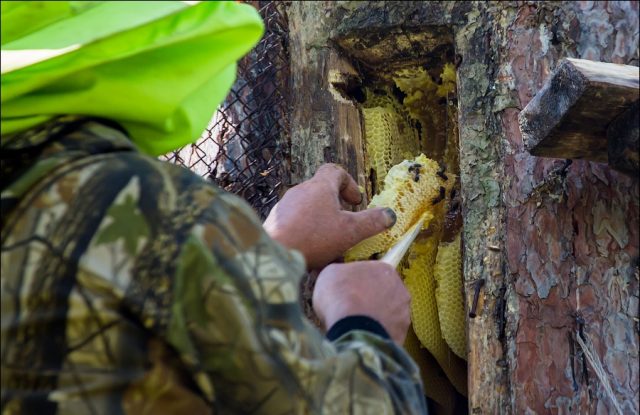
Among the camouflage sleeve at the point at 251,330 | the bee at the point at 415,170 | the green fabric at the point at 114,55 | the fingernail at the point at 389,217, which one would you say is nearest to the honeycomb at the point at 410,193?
the bee at the point at 415,170

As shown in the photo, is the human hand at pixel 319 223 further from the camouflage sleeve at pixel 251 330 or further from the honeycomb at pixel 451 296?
the honeycomb at pixel 451 296

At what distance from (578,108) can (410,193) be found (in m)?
0.53

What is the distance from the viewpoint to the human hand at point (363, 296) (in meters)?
1.33

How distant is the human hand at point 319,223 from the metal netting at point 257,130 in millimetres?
735

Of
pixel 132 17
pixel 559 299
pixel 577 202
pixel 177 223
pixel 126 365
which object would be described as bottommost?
pixel 559 299

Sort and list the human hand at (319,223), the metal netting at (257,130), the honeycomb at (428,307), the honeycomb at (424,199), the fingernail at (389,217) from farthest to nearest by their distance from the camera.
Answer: the metal netting at (257,130), the honeycomb at (428,307), the honeycomb at (424,199), the fingernail at (389,217), the human hand at (319,223)

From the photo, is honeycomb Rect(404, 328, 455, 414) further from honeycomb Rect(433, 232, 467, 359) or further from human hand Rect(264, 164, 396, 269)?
human hand Rect(264, 164, 396, 269)

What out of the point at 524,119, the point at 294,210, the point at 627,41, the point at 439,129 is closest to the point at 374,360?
the point at 294,210

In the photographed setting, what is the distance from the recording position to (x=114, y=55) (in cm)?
106

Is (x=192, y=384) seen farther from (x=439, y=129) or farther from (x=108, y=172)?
(x=439, y=129)

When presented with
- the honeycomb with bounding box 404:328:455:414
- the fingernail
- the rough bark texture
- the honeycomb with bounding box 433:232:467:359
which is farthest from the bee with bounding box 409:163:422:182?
the honeycomb with bounding box 404:328:455:414

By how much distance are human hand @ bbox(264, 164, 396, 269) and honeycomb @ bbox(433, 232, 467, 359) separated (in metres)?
0.51

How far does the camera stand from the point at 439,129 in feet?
7.72

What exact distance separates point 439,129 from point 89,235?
1.46 metres
